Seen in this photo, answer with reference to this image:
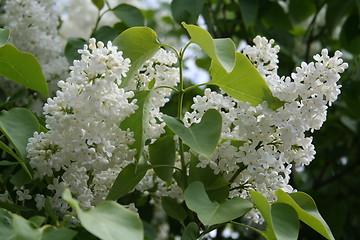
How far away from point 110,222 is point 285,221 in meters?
0.34

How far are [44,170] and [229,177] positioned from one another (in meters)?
0.38

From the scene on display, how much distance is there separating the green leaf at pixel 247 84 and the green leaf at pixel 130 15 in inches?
23.5

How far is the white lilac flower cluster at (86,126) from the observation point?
3.67ft

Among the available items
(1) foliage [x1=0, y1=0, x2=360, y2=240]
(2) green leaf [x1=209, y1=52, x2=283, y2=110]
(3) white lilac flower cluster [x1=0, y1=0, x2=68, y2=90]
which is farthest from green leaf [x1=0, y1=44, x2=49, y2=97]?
(3) white lilac flower cluster [x1=0, y1=0, x2=68, y2=90]

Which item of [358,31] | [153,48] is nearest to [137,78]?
[153,48]

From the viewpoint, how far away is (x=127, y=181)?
3.87ft

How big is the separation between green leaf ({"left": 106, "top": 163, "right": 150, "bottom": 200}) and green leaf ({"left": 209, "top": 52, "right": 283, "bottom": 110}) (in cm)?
24

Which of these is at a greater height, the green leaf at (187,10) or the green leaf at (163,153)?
the green leaf at (187,10)

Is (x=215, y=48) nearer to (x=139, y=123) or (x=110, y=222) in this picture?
(x=139, y=123)

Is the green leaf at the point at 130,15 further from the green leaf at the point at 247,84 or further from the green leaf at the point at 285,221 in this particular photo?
the green leaf at the point at 285,221

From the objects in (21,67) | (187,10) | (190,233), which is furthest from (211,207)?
(187,10)

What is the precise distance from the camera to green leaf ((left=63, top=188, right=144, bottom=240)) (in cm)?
87

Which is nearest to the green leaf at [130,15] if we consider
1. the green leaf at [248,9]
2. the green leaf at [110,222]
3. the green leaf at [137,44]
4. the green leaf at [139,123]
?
the green leaf at [248,9]

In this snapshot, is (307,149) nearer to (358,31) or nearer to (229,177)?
(229,177)
